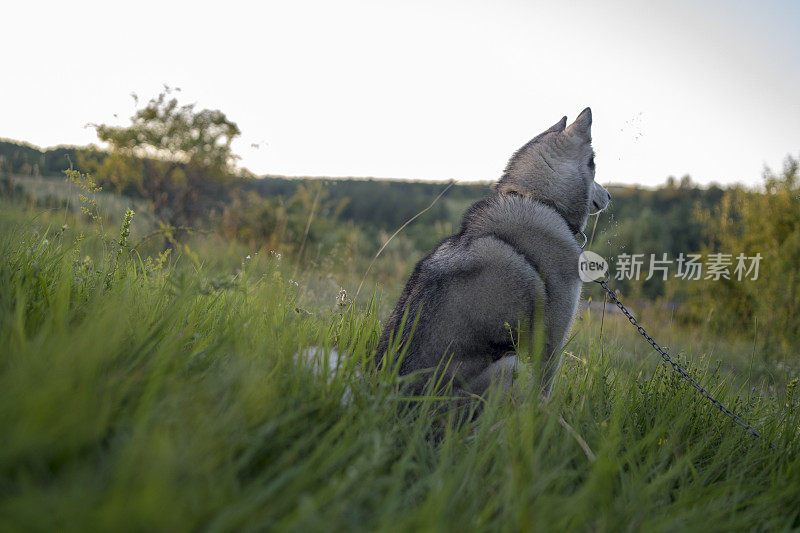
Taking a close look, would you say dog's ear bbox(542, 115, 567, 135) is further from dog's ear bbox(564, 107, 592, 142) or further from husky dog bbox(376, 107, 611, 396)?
husky dog bbox(376, 107, 611, 396)

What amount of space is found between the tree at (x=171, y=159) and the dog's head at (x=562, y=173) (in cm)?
939

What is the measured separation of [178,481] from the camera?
1.11 m

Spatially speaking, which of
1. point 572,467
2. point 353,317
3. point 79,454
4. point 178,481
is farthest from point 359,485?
point 353,317

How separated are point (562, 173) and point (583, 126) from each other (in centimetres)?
47

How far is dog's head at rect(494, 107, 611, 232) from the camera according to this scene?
126 inches

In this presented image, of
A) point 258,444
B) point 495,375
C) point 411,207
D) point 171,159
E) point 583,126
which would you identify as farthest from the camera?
point 411,207

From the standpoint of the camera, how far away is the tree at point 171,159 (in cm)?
1106

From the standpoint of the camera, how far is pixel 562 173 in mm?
3238

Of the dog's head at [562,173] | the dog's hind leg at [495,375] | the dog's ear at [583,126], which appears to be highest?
the dog's ear at [583,126]

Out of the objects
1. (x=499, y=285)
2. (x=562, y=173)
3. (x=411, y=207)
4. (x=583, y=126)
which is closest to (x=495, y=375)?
(x=499, y=285)

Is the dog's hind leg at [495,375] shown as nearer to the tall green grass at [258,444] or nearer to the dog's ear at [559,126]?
the tall green grass at [258,444]

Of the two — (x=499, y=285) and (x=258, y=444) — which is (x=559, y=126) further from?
(x=258, y=444)

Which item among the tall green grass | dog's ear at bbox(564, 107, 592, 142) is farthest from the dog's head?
the tall green grass

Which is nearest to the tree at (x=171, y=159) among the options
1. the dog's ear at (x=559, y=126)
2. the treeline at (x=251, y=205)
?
the treeline at (x=251, y=205)
